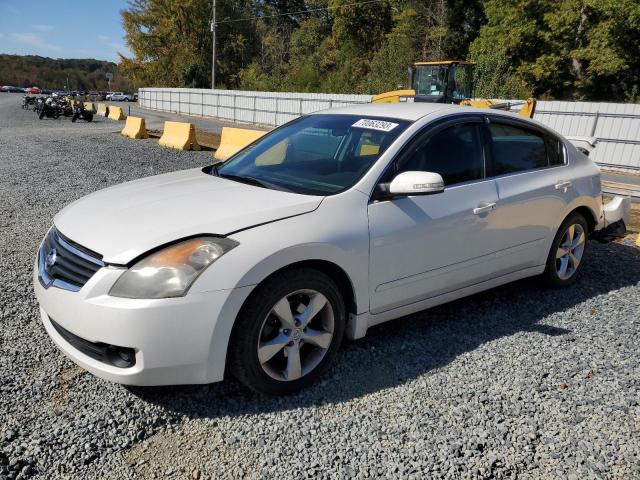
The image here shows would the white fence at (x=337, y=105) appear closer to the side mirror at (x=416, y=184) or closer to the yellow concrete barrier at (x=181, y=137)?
the yellow concrete barrier at (x=181, y=137)


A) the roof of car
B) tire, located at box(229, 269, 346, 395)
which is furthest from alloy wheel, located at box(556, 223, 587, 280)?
tire, located at box(229, 269, 346, 395)

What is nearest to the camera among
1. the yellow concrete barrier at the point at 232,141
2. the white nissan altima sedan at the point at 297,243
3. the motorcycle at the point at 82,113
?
the white nissan altima sedan at the point at 297,243

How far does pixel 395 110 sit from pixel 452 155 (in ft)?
1.75

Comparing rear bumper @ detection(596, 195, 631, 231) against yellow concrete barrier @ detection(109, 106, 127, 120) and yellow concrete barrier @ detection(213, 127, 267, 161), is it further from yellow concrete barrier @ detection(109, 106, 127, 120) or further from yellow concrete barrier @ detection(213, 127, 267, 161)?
yellow concrete barrier @ detection(109, 106, 127, 120)

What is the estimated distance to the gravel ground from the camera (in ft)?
8.02

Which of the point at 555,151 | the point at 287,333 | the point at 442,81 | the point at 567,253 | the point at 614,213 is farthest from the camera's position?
the point at 442,81

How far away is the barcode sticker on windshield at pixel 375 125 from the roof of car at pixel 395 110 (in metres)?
0.09

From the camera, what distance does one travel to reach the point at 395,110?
12.5ft

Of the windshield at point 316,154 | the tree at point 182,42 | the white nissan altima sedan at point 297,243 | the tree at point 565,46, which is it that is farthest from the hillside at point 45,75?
the white nissan altima sedan at point 297,243

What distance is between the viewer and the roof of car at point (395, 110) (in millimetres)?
3654

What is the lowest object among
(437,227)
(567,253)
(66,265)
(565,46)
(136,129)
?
(136,129)

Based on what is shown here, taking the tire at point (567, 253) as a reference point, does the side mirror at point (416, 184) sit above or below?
above

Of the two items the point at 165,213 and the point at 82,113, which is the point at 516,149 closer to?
the point at 165,213

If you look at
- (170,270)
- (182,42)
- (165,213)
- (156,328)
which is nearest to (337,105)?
(165,213)
